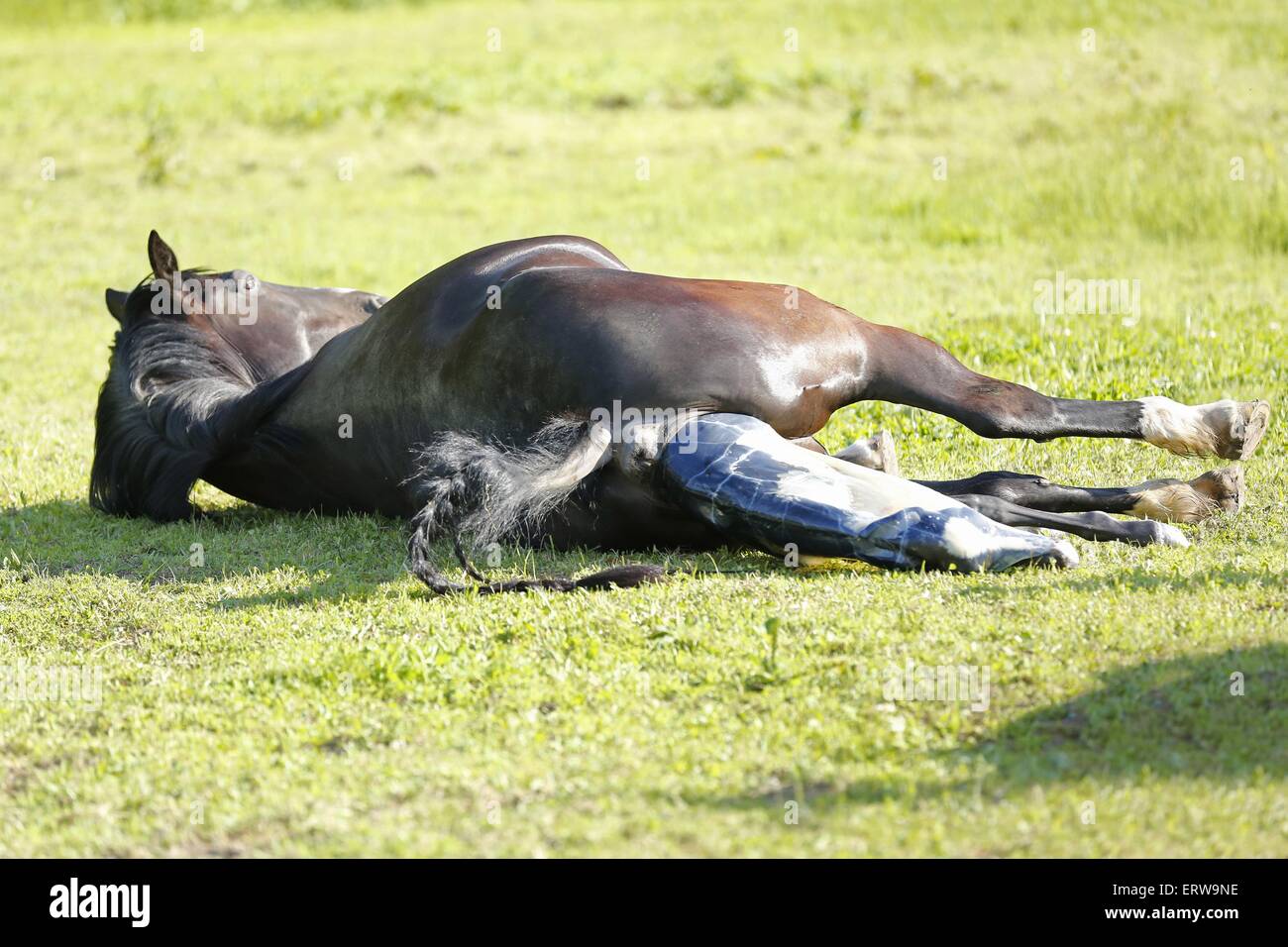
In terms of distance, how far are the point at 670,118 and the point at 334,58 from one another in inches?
254

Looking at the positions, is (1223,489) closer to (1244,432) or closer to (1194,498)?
(1194,498)

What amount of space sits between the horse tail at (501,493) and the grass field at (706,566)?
0.11 m

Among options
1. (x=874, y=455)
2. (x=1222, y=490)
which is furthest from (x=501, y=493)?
(x=1222, y=490)

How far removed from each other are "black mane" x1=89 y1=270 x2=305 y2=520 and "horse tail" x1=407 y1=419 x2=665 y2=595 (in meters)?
1.30

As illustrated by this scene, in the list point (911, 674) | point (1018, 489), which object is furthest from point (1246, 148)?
point (911, 674)

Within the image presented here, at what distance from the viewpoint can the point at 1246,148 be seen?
11727 mm

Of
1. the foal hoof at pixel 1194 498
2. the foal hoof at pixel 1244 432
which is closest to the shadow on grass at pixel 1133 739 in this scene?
the foal hoof at pixel 1194 498

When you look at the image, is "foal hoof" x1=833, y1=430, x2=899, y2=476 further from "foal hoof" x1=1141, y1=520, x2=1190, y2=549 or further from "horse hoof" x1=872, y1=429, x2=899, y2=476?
"foal hoof" x1=1141, y1=520, x2=1190, y2=549

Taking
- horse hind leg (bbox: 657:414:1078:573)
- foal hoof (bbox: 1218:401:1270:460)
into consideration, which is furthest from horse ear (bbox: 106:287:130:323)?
foal hoof (bbox: 1218:401:1270:460)

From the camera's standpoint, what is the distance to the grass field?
3240 millimetres

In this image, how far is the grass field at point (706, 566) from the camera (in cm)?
324

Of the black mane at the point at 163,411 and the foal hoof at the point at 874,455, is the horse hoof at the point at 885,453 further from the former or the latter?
the black mane at the point at 163,411

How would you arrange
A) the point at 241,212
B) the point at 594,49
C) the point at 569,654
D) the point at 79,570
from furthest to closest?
the point at 594,49
the point at 241,212
the point at 79,570
the point at 569,654

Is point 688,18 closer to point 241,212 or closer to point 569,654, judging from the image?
point 241,212
